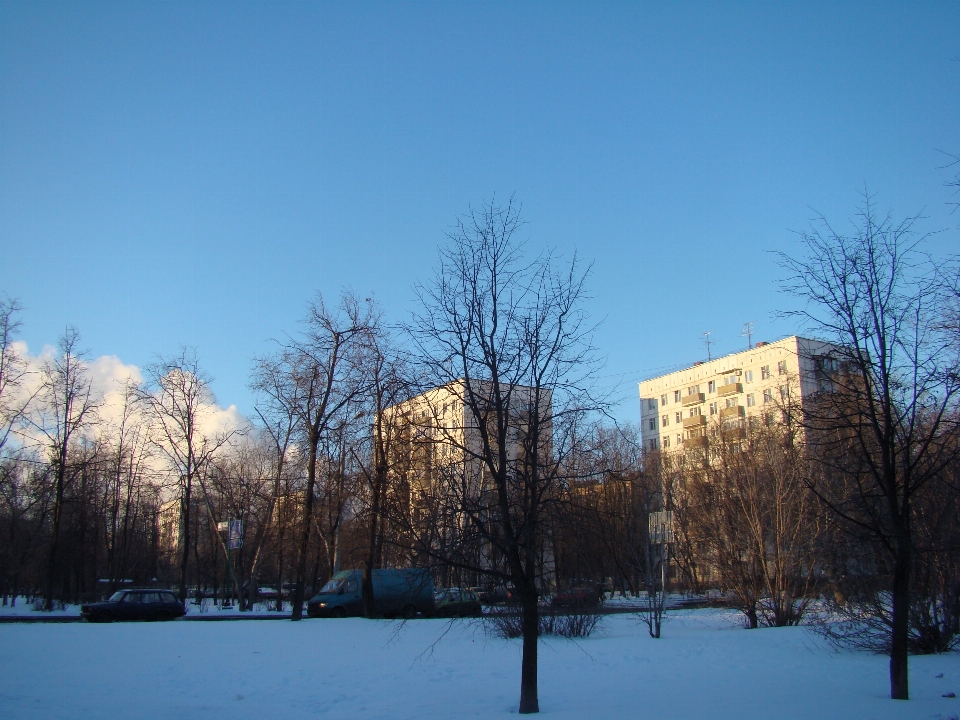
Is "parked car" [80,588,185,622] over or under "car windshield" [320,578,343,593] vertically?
under

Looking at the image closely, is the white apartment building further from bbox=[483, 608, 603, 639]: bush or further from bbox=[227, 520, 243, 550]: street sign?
bbox=[483, 608, 603, 639]: bush

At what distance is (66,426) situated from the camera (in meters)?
38.1

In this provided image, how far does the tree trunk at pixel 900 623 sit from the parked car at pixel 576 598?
33.2 feet


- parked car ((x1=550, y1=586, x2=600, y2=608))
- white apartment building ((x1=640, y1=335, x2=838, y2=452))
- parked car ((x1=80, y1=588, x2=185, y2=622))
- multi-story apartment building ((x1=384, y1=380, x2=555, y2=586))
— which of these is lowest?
parked car ((x1=80, y1=588, x2=185, y2=622))

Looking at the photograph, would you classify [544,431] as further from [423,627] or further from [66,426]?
[66,426]

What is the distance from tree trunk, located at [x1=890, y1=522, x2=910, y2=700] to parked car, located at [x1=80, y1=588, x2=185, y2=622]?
1036 inches

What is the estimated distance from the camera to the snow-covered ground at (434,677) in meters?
11.0

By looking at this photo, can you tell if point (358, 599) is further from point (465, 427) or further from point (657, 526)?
point (465, 427)

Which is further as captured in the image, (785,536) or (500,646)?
(785,536)

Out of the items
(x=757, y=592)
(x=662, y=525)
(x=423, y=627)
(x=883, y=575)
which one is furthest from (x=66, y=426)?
(x=883, y=575)

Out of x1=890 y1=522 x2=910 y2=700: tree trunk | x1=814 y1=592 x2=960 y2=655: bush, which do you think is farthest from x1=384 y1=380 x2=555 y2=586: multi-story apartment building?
x1=814 y1=592 x2=960 y2=655: bush

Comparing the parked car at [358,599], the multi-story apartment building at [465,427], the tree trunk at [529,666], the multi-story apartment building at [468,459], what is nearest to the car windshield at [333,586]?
the parked car at [358,599]

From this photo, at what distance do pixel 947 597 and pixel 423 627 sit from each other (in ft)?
48.4

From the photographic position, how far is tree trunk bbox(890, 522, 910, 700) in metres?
11.1
